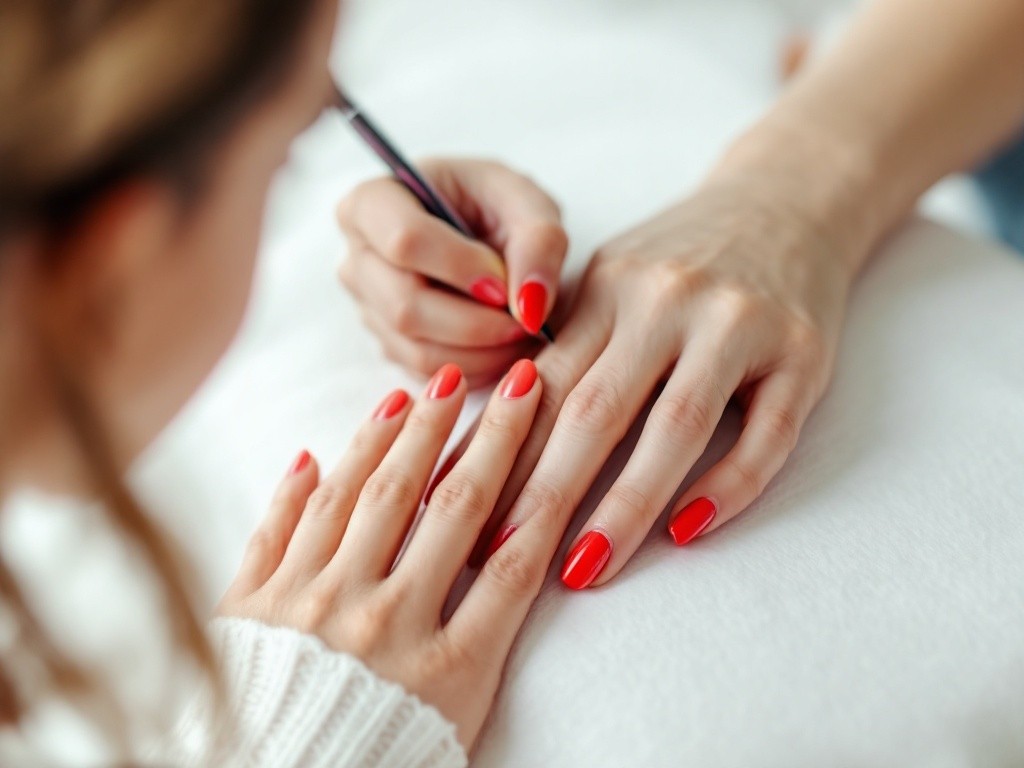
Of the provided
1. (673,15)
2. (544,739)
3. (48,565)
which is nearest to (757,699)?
(544,739)

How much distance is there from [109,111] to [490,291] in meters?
0.41

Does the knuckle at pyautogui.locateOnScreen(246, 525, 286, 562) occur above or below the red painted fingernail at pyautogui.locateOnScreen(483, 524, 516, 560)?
above

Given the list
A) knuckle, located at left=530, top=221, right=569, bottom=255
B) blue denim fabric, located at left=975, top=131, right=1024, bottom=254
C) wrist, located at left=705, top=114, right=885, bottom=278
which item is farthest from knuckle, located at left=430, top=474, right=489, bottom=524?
blue denim fabric, located at left=975, top=131, right=1024, bottom=254

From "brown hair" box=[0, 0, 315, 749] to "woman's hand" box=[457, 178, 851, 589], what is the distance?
29 centimetres

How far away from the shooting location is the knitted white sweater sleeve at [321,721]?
585 millimetres

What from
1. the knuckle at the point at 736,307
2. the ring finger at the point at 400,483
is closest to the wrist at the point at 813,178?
the knuckle at the point at 736,307

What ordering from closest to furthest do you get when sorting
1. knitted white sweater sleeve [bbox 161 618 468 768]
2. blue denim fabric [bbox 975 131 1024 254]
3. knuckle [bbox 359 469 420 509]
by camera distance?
knitted white sweater sleeve [bbox 161 618 468 768] < knuckle [bbox 359 469 420 509] < blue denim fabric [bbox 975 131 1024 254]

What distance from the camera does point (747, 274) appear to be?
0.80m

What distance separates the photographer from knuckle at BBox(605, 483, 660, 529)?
26.2 inches

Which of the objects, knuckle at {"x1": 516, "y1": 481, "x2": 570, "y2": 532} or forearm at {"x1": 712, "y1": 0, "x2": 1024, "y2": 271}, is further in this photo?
forearm at {"x1": 712, "y1": 0, "x2": 1024, "y2": 271}

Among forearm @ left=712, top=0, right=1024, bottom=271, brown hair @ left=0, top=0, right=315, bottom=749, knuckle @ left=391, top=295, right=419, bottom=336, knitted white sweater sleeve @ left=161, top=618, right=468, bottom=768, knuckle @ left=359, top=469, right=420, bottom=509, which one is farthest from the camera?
forearm @ left=712, top=0, right=1024, bottom=271

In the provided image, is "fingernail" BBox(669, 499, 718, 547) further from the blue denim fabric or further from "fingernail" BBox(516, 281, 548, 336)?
the blue denim fabric

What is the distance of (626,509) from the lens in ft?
2.19

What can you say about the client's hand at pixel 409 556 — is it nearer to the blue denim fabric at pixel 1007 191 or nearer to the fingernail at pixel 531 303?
the fingernail at pixel 531 303
